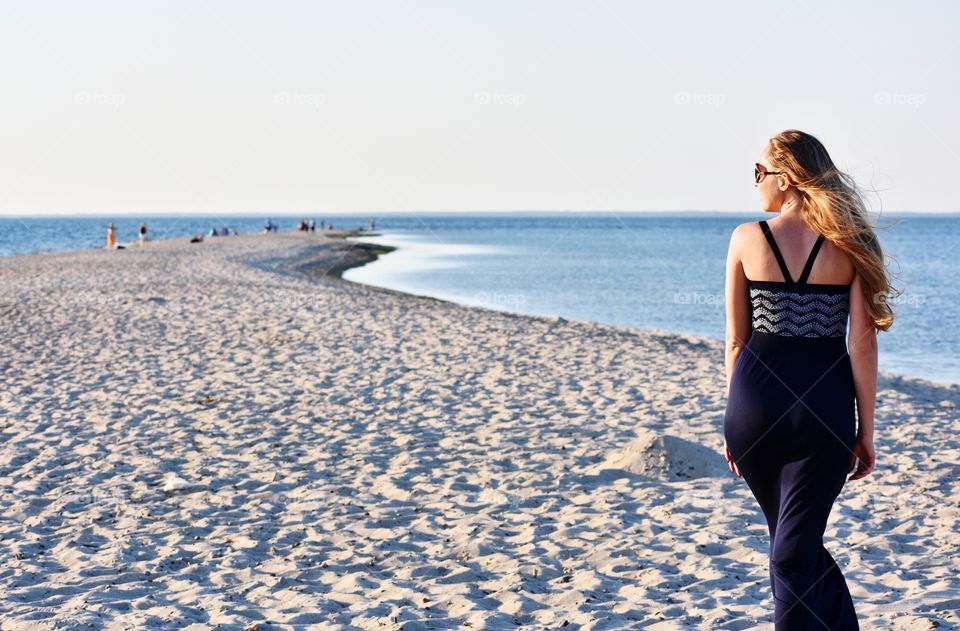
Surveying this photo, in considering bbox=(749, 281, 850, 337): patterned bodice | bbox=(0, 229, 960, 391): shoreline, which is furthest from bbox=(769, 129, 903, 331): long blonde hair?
bbox=(0, 229, 960, 391): shoreline

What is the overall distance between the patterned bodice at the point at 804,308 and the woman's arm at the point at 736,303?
0.23ft

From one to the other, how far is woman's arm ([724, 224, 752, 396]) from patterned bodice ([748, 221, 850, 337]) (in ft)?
0.25

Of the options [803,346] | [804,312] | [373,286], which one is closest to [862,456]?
[803,346]

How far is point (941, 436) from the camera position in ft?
28.4

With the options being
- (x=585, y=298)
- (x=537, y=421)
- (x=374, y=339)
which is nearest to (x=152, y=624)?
(x=537, y=421)

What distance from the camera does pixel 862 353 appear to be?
10.5 ft

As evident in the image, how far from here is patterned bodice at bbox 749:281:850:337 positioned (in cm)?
317

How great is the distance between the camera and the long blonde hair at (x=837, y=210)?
3.08 meters

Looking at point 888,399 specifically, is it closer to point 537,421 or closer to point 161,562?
point 537,421

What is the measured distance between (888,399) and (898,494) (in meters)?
4.21

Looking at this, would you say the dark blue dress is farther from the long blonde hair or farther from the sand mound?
the sand mound

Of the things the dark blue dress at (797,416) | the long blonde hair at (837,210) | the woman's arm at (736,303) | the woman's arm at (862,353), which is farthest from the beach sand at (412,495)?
the long blonde hair at (837,210)

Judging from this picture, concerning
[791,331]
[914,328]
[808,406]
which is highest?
[791,331]

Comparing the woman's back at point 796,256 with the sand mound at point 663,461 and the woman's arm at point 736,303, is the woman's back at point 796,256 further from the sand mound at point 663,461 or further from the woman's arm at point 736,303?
the sand mound at point 663,461
